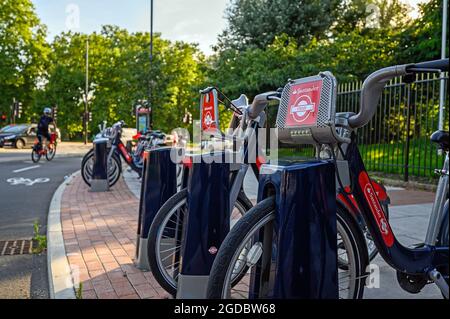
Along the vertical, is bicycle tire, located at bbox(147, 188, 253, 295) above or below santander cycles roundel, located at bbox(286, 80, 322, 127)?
below

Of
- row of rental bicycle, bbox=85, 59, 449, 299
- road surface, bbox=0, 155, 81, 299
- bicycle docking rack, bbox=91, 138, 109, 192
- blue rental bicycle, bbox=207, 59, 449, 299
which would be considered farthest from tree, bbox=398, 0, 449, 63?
blue rental bicycle, bbox=207, 59, 449, 299

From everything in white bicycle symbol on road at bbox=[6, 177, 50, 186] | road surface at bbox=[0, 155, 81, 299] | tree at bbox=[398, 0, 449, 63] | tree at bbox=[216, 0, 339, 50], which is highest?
tree at bbox=[216, 0, 339, 50]

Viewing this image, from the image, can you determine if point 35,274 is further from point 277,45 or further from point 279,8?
point 279,8

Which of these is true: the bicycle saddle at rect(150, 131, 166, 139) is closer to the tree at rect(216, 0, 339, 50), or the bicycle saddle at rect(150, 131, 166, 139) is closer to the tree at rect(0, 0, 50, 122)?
the tree at rect(216, 0, 339, 50)

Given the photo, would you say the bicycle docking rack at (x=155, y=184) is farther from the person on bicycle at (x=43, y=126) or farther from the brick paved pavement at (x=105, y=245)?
the person on bicycle at (x=43, y=126)

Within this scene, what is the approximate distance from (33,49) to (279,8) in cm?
2790

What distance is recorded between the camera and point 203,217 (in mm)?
2928

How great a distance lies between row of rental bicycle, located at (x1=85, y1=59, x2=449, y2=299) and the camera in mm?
2131

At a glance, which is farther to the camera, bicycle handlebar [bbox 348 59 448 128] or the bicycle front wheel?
the bicycle front wheel

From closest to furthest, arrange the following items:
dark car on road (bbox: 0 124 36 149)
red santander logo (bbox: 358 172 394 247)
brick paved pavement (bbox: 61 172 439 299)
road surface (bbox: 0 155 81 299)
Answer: red santander logo (bbox: 358 172 394 247) → brick paved pavement (bbox: 61 172 439 299) → road surface (bbox: 0 155 81 299) → dark car on road (bbox: 0 124 36 149)

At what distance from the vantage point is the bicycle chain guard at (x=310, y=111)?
2338 mm

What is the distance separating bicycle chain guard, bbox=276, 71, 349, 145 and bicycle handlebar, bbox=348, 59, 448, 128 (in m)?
0.16

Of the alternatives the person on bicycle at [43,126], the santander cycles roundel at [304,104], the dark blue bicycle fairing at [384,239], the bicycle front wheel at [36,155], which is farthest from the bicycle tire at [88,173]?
the bicycle front wheel at [36,155]
